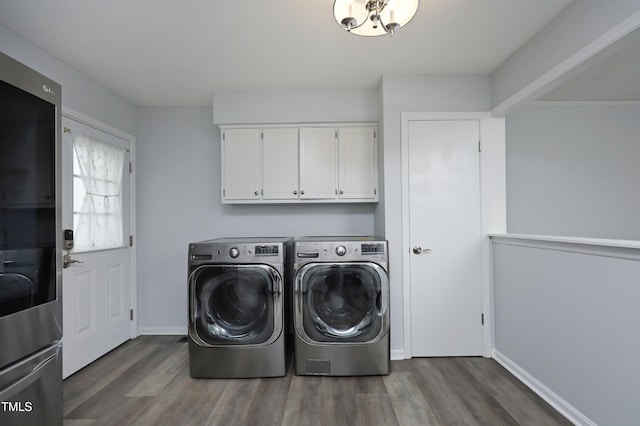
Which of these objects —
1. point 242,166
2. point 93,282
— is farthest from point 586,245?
point 93,282

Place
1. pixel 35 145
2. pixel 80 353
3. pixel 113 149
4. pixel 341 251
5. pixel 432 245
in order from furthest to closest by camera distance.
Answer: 1. pixel 113 149
2. pixel 432 245
3. pixel 80 353
4. pixel 341 251
5. pixel 35 145

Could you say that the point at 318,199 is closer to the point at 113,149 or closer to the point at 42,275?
the point at 113,149

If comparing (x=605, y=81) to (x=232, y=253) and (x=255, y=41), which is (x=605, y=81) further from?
(x=232, y=253)

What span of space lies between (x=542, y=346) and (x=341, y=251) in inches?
56.2

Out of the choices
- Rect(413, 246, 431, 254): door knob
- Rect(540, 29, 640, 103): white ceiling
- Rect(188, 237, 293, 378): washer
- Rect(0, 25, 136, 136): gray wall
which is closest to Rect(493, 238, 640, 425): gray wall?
Rect(413, 246, 431, 254): door knob

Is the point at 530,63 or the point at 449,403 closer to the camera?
the point at 449,403

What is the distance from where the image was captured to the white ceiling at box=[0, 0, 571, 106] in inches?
76.9

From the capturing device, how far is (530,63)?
2.35 metres

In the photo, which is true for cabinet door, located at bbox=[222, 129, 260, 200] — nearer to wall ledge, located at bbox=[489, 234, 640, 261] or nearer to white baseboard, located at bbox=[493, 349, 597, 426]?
wall ledge, located at bbox=[489, 234, 640, 261]

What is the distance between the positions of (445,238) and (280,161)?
160 centimetres

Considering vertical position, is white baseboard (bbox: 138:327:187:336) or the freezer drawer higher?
the freezer drawer

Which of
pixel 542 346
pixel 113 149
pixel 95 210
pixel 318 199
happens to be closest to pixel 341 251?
pixel 318 199

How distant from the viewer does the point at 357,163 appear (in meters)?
3.14

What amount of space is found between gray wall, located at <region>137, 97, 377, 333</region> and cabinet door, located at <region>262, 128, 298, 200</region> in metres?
0.33
